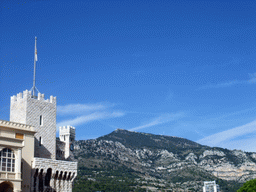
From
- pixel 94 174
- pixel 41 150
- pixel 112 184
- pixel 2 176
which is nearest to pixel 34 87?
pixel 41 150

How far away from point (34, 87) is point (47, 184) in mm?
17124

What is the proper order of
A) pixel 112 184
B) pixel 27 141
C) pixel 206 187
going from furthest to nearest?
pixel 112 184 < pixel 206 187 < pixel 27 141

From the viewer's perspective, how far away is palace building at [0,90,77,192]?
169ft

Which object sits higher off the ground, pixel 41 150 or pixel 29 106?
pixel 29 106

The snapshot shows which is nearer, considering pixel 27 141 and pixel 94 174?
pixel 27 141

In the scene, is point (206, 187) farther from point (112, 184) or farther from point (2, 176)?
point (2, 176)

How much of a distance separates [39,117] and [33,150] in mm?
7990

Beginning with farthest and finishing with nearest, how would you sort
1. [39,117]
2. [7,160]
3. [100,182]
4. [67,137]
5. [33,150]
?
[100,182] < [67,137] < [39,117] < [33,150] < [7,160]

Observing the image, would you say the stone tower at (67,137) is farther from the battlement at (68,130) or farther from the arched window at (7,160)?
the arched window at (7,160)

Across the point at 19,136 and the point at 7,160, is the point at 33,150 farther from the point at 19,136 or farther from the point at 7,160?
the point at 7,160

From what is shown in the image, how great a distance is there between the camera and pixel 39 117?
2566 inches

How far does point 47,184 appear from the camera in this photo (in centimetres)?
6262

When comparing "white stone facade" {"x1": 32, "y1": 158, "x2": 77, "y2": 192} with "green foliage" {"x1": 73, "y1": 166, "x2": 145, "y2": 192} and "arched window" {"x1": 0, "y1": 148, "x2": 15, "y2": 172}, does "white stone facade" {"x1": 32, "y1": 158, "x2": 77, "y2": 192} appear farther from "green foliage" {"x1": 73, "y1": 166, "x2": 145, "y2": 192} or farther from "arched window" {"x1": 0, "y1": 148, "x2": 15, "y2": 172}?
"green foliage" {"x1": 73, "y1": 166, "x2": 145, "y2": 192}

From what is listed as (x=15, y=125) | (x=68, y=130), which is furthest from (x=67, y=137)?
(x=15, y=125)
